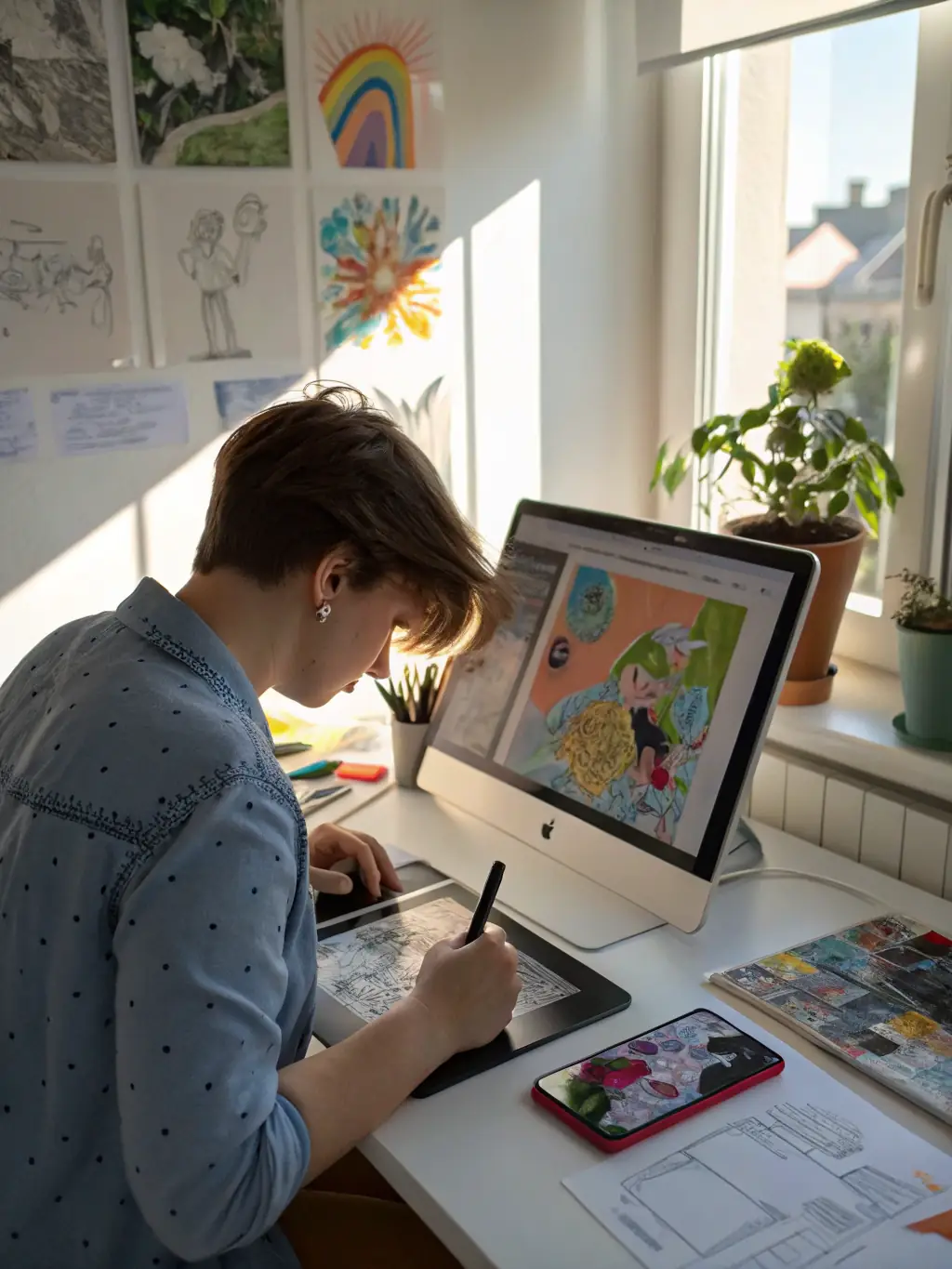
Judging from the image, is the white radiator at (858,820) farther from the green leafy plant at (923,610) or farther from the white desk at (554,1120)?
the green leafy plant at (923,610)

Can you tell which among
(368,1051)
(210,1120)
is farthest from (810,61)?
(210,1120)

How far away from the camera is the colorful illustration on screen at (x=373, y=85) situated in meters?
1.68

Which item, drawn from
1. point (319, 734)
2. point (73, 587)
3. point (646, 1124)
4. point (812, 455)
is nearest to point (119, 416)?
point (73, 587)

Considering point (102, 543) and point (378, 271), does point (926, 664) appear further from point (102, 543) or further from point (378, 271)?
point (102, 543)

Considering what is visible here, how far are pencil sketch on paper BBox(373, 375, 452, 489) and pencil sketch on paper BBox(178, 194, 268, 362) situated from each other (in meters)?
0.26

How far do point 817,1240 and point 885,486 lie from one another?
1.02 meters

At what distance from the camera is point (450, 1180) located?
912 millimetres

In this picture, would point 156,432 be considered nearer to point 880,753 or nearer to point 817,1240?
point 880,753

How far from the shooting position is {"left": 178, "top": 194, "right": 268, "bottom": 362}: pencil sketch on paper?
5.39 ft

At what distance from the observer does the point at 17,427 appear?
158 cm

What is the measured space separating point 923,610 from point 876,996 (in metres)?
0.54

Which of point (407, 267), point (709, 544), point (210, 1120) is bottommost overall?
point (210, 1120)

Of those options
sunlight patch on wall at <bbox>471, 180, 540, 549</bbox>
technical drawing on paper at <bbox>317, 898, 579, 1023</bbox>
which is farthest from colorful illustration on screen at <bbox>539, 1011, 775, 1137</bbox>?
sunlight patch on wall at <bbox>471, 180, 540, 549</bbox>

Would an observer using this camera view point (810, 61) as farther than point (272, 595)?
Yes
